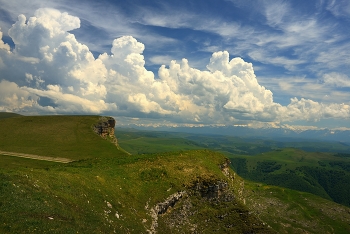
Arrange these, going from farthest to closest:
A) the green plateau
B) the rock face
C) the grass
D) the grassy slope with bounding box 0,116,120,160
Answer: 1. the rock face
2. the grassy slope with bounding box 0,116,120,160
3. the green plateau
4. the grass

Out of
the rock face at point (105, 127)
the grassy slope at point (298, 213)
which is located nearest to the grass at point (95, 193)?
the grassy slope at point (298, 213)

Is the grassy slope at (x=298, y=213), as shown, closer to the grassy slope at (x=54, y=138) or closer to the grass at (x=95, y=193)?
the grass at (x=95, y=193)

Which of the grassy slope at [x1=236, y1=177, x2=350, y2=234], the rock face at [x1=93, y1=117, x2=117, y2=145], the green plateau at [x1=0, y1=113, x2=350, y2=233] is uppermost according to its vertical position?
the rock face at [x1=93, y1=117, x2=117, y2=145]

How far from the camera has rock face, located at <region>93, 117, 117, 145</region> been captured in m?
137

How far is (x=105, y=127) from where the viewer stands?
464ft

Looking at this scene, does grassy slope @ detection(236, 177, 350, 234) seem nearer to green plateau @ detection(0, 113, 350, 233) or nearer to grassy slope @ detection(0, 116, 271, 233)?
green plateau @ detection(0, 113, 350, 233)

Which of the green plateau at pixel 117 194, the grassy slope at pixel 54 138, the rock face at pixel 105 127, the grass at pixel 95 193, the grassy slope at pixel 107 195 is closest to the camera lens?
the grass at pixel 95 193

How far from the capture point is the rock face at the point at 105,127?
137 m

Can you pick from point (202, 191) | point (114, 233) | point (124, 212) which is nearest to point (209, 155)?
point (202, 191)

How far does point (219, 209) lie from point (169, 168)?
14.7 m

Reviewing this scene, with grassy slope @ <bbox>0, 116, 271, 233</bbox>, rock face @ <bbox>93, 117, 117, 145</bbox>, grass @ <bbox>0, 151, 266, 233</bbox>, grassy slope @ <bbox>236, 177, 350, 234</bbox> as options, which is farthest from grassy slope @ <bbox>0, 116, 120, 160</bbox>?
grassy slope @ <bbox>236, 177, 350, 234</bbox>

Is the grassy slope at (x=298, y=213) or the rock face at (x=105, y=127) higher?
the rock face at (x=105, y=127)

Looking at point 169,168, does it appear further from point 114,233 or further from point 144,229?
point 114,233

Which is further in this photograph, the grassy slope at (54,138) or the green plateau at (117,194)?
the grassy slope at (54,138)
